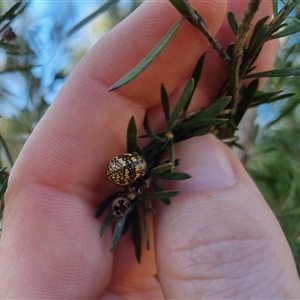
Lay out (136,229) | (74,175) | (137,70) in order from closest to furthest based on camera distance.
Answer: (137,70), (136,229), (74,175)

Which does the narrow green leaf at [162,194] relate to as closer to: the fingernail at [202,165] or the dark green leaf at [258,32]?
the fingernail at [202,165]

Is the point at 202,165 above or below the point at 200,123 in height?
below

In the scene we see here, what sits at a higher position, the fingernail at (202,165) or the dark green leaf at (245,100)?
the dark green leaf at (245,100)

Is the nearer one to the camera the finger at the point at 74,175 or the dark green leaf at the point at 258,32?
the dark green leaf at the point at 258,32

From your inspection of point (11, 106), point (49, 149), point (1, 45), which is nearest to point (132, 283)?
point (49, 149)

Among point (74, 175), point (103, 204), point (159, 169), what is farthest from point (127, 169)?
point (74, 175)

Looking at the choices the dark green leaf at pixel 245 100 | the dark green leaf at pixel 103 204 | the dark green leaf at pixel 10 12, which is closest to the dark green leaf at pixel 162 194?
the dark green leaf at pixel 103 204

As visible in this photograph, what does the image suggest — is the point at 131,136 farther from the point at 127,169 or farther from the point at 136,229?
the point at 136,229
